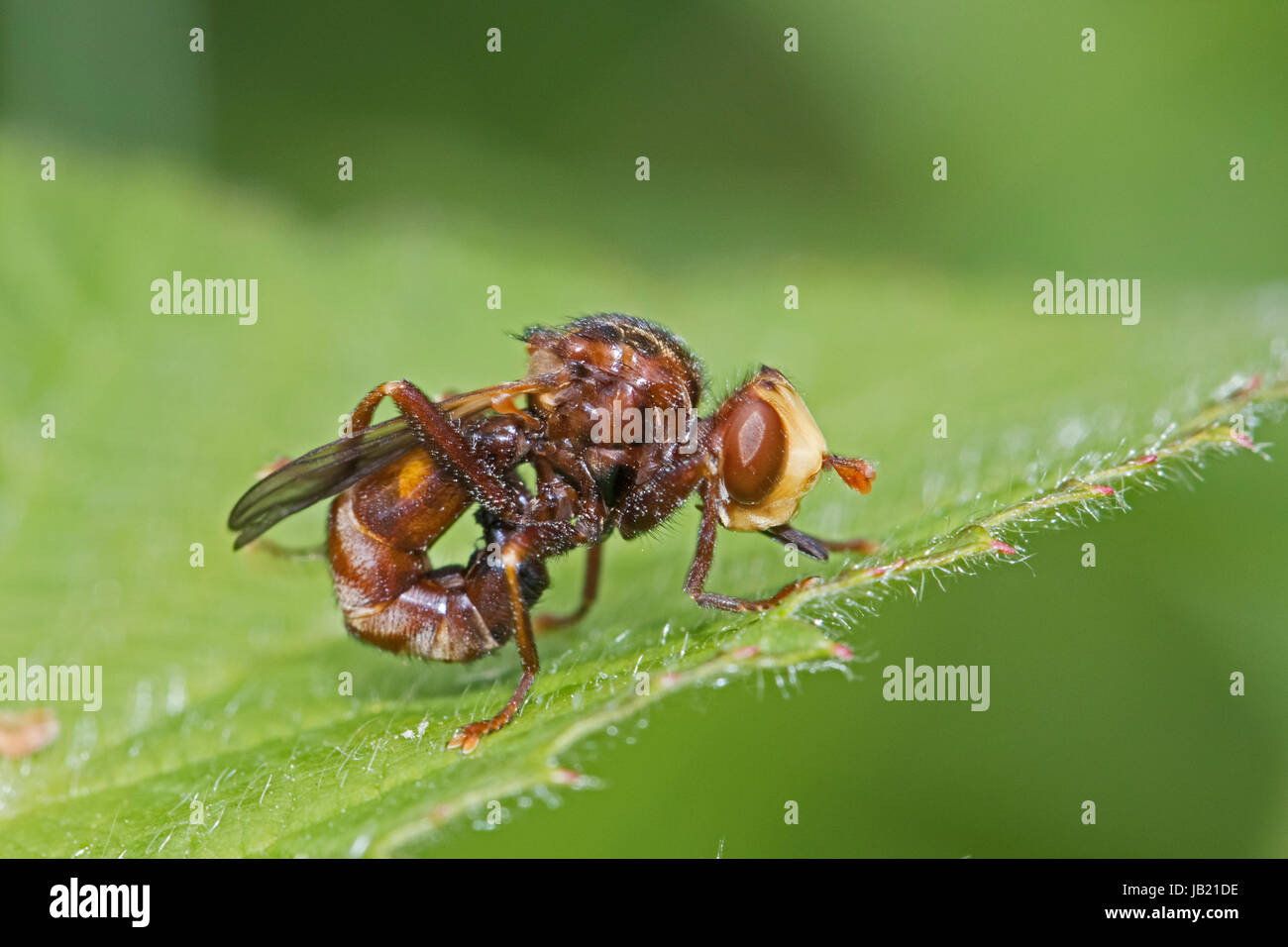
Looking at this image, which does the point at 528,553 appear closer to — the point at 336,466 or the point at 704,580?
the point at 704,580

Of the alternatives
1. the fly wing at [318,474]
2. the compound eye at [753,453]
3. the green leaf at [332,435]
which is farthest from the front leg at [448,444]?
the compound eye at [753,453]

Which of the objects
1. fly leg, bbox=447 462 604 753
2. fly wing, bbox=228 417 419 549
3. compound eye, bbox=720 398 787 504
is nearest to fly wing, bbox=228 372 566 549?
fly wing, bbox=228 417 419 549

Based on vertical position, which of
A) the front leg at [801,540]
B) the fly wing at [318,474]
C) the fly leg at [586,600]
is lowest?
the fly leg at [586,600]

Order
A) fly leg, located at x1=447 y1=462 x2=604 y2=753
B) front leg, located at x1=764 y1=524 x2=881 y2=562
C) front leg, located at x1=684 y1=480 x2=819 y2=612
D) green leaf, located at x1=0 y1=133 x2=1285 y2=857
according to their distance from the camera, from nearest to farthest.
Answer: green leaf, located at x1=0 y1=133 x2=1285 y2=857
fly leg, located at x1=447 y1=462 x2=604 y2=753
front leg, located at x1=684 y1=480 x2=819 y2=612
front leg, located at x1=764 y1=524 x2=881 y2=562

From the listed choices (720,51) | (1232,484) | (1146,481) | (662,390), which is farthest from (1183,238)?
(662,390)

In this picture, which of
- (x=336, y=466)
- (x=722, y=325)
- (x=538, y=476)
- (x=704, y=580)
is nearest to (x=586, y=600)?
(x=538, y=476)

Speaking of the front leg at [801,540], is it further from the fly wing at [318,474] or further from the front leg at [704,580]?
the fly wing at [318,474]

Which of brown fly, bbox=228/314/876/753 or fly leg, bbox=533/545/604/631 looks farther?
fly leg, bbox=533/545/604/631

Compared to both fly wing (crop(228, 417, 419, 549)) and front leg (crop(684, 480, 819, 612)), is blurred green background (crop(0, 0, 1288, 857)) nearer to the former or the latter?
front leg (crop(684, 480, 819, 612))
